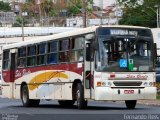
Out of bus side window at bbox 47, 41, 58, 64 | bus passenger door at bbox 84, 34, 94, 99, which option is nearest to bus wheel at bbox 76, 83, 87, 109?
bus passenger door at bbox 84, 34, 94, 99

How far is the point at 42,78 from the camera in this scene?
30.7m

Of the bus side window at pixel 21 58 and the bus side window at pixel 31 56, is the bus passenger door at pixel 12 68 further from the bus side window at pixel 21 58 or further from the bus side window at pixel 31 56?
the bus side window at pixel 31 56

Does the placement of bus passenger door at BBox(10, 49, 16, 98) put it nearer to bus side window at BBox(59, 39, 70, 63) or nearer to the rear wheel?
the rear wheel

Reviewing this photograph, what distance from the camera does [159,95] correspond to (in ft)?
127

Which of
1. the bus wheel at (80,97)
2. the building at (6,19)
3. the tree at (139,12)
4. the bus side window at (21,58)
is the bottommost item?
the building at (6,19)

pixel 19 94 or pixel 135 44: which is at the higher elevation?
pixel 135 44

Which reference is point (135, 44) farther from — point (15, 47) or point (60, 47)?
point (15, 47)

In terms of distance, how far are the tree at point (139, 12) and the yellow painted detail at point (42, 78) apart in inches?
2487

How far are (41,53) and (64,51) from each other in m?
2.73

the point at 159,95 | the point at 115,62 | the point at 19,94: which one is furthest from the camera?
the point at 159,95

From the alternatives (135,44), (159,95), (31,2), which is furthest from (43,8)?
(135,44)

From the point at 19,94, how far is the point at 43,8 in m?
139

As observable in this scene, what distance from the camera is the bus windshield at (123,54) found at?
25.7 metres

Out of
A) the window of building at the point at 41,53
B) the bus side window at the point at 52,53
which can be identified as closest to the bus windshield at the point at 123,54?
the bus side window at the point at 52,53
